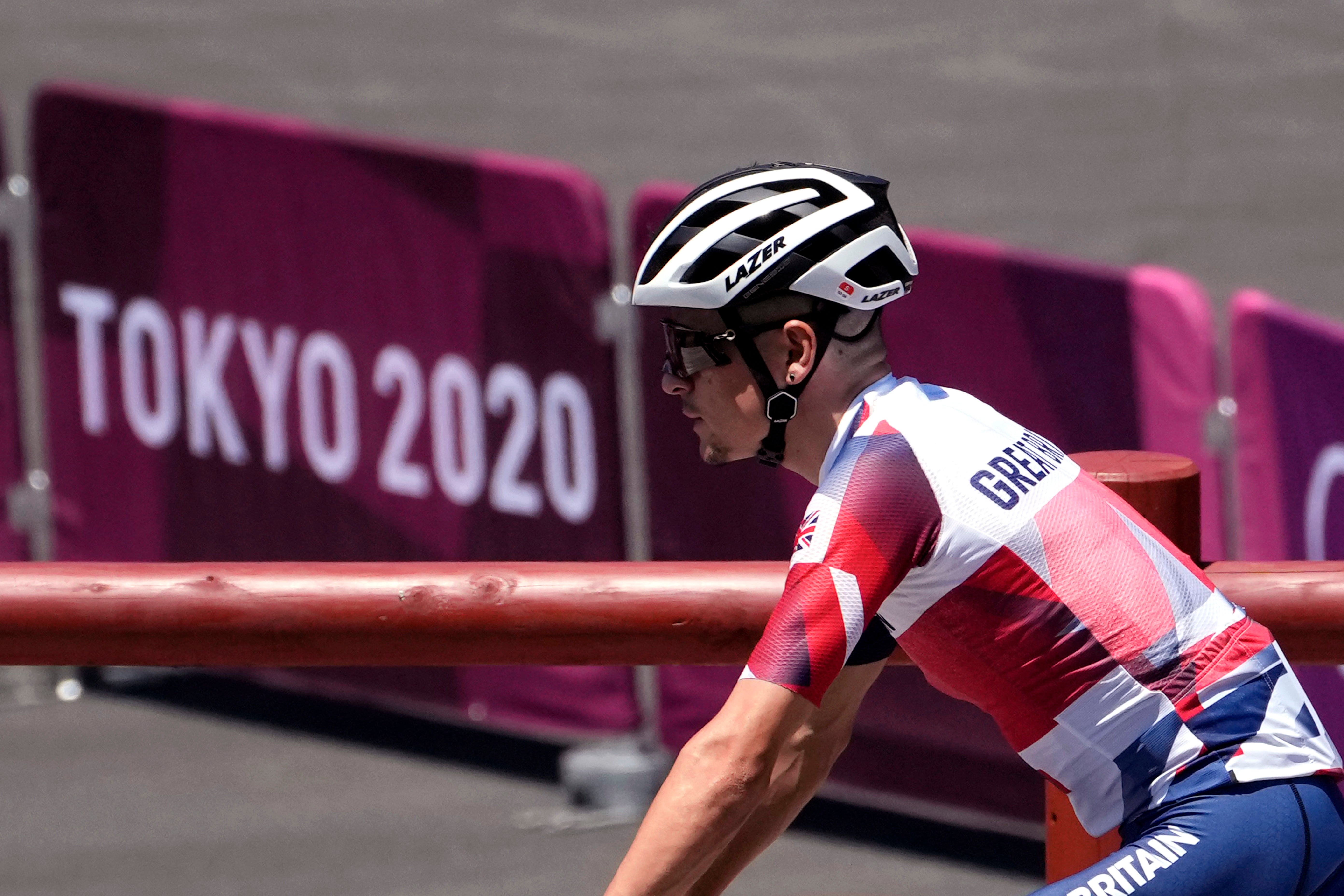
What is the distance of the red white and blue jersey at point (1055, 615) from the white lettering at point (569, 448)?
155 inches

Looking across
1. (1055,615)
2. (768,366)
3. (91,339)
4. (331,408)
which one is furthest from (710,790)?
(91,339)

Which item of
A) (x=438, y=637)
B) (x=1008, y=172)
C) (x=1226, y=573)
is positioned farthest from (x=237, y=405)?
(x=1008, y=172)

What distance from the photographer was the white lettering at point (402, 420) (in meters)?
6.98

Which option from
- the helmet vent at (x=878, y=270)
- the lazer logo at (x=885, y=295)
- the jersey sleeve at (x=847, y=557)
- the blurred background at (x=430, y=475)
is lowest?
the blurred background at (x=430, y=475)

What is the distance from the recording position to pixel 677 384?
2.88 metres

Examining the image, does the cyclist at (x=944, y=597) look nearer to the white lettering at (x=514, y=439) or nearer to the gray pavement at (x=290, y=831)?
the gray pavement at (x=290, y=831)

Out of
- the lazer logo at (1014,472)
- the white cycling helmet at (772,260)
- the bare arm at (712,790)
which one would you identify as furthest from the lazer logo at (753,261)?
the bare arm at (712,790)

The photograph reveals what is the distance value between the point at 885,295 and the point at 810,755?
0.75 meters

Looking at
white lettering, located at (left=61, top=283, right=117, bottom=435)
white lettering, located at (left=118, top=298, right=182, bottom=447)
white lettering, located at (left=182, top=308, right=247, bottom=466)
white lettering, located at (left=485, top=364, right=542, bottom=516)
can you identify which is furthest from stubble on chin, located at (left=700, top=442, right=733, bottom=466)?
white lettering, located at (left=61, top=283, right=117, bottom=435)

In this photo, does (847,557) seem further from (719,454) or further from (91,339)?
(91,339)

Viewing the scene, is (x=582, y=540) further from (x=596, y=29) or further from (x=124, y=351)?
(x=596, y=29)

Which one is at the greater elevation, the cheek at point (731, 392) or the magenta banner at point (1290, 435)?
the cheek at point (731, 392)

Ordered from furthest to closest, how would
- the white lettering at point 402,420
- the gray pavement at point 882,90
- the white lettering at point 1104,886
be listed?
the gray pavement at point 882,90, the white lettering at point 402,420, the white lettering at point 1104,886

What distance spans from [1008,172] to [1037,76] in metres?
1.37
